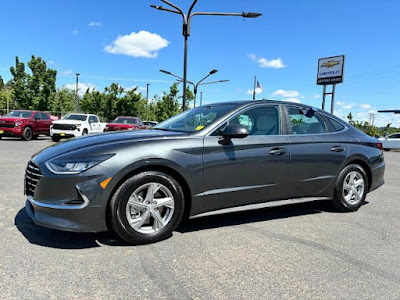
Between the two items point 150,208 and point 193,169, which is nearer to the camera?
point 150,208

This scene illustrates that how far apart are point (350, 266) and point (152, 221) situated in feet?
6.17

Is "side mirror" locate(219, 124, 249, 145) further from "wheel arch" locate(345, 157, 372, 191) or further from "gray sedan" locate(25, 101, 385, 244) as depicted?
"wheel arch" locate(345, 157, 372, 191)

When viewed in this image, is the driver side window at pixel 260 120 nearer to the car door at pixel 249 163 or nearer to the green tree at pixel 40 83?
the car door at pixel 249 163

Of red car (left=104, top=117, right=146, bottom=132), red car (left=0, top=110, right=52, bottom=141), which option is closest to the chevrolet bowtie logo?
red car (left=104, top=117, right=146, bottom=132)

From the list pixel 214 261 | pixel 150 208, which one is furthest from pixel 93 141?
pixel 214 261

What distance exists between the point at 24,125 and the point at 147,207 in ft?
54.6

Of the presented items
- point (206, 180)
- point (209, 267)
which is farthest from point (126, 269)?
point (206, 180)

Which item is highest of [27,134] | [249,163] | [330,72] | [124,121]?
[330,72]

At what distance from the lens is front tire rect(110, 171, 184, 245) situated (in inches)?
125

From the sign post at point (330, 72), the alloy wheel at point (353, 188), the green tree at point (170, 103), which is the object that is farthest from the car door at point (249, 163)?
the green tree at point (170, 103)

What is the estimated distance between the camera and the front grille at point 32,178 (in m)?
3.18

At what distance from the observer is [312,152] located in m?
4.31

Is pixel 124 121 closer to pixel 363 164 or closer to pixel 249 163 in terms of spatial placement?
pixel 363 164

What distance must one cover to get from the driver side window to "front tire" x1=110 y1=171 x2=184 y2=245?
43.3 inches
